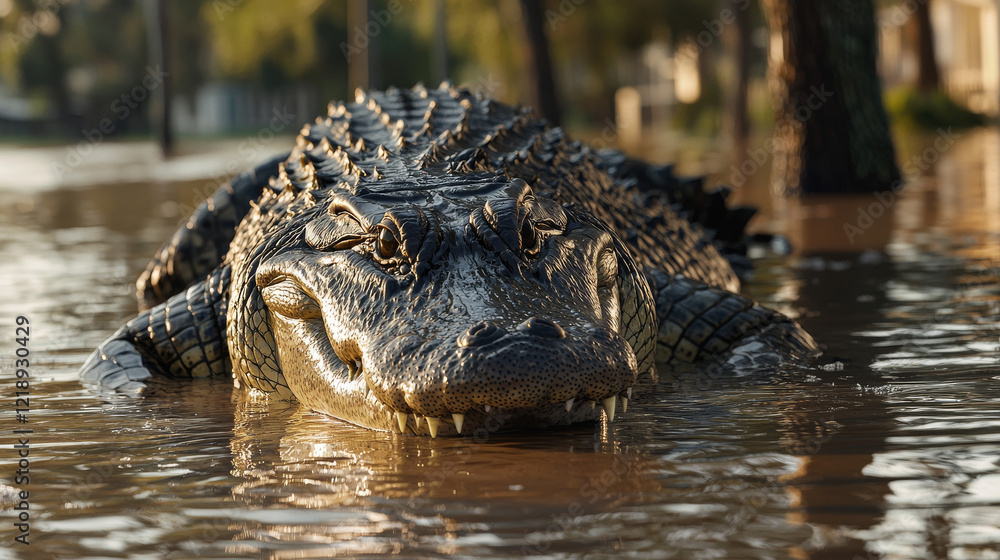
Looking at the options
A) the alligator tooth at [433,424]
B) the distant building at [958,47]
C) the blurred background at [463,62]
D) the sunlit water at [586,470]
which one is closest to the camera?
the sunlit water at [586,470]

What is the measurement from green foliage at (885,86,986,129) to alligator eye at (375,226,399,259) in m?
21.7

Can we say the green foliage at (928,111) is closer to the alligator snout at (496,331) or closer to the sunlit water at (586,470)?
the sunlit water at (586,470)

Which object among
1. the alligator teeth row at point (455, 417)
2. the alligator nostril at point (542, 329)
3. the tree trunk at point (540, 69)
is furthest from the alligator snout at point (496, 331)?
the tree trunk at point (540, 69)

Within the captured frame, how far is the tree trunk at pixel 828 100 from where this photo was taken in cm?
1025

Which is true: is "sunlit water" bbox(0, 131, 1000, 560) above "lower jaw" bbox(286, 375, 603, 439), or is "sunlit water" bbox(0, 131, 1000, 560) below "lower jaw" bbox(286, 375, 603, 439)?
below

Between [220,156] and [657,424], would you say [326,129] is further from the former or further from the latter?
[220,156]

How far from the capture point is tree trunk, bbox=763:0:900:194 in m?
10.2

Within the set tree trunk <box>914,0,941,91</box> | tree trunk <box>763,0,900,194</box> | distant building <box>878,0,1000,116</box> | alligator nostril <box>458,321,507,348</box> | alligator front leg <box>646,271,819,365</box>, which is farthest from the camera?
distant building <box>878,0,1000,116</box>

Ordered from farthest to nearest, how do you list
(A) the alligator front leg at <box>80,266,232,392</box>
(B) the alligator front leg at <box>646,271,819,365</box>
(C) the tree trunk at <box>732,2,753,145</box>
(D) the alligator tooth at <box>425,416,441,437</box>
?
(C) the tree trunk at <box>732,2,753,145</box> < (A) the alligator front leg at <box>80,266,232,392</box> < (B) the alligator front leg at <box>646,271,819,365</box> < (D) the alligator tooth at <box>425,416,441,437</box>

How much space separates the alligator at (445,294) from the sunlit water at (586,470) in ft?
0.48

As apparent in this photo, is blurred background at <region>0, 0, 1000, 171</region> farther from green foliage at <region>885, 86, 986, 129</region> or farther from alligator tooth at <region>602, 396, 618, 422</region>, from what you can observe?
alligator tooth at <region>602, 396, 618, 422</region>

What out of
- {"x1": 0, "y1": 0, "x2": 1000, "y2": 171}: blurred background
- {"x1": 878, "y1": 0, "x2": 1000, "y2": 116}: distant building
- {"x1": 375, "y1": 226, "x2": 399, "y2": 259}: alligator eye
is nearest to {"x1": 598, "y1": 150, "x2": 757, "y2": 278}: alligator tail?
{"x1": 375, "y1": 226, "x2": 399, "y2": 259}: alligator eye

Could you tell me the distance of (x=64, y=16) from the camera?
54719mm

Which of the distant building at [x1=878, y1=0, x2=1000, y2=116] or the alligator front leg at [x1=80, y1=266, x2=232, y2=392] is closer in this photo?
the alligator front leg at [x1=80, y1=266, x2=232, y2=392]
